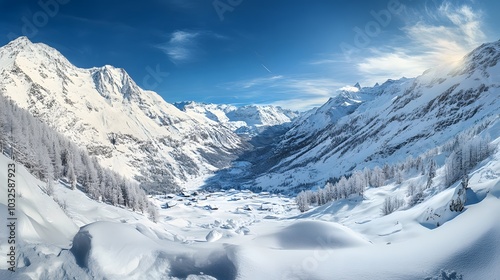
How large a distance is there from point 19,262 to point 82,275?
2.87 meters

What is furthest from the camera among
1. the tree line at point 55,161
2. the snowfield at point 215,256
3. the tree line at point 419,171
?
the tree line at point 55,161

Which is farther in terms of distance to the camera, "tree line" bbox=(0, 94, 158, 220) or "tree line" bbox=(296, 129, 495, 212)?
"tree line" bbox=(0, 94, 158, 220)

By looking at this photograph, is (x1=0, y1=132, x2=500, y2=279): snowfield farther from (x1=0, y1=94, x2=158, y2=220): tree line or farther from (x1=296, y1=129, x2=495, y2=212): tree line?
(x1=0, y1=94, x2=158, y2=220): tree line

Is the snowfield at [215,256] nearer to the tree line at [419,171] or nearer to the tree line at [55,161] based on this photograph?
the tree line at [419,171]

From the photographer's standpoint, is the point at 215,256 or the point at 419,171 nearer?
the point at 215,256

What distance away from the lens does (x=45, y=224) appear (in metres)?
17.4

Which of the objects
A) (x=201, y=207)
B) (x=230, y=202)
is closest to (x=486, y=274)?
(x=201, y=207)

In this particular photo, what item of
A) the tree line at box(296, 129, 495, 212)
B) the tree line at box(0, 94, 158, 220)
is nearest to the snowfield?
the tree line at box(296, 129, 495, 212)

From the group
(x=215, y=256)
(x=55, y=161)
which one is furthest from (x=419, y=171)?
(x=55, y=161)

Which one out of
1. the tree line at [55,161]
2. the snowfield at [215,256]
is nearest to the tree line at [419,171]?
the snowfield at [215,256]

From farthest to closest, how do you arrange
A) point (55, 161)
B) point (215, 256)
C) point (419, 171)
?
point (419, 171), point (55, 161), point (215, 256)

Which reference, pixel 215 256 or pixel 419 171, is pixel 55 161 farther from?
pixel 419 171

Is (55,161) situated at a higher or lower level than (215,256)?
higher

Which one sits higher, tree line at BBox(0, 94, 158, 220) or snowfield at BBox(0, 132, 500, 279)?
tree line at BBox(0, 94, 158, 220)
